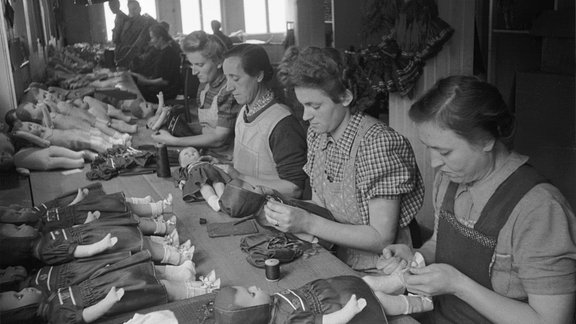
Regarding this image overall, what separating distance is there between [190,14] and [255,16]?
2.01m

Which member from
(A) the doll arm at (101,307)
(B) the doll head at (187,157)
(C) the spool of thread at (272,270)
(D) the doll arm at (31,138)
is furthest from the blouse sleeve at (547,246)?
(D) the doll arm at (31,138)

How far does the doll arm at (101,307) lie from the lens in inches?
63.5

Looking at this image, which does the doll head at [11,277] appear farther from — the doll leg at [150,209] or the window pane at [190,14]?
the window pane at [190,14]

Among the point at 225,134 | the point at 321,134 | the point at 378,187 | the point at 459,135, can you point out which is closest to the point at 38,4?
the point at 225,134

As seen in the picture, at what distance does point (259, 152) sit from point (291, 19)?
6958 mm

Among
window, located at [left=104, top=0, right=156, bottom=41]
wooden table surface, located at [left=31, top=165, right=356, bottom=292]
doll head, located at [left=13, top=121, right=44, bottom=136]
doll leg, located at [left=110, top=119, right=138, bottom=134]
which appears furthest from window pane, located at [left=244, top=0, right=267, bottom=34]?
wooden table surface, located at [left=31, top=165, right=356, bottom=292]

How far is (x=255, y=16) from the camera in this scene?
10148mm

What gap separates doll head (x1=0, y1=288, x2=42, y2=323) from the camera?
1.64m

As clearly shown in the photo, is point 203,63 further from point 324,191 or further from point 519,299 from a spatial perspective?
point 519,299

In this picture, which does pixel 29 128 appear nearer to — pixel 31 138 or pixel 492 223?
pixel 31 138

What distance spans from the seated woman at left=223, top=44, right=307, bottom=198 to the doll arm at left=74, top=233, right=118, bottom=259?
992 mm

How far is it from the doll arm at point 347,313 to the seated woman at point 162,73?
4499 millimetres

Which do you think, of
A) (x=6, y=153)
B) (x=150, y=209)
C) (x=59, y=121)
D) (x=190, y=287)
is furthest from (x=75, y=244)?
(x=59, y=121)

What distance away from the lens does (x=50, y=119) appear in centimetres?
410
